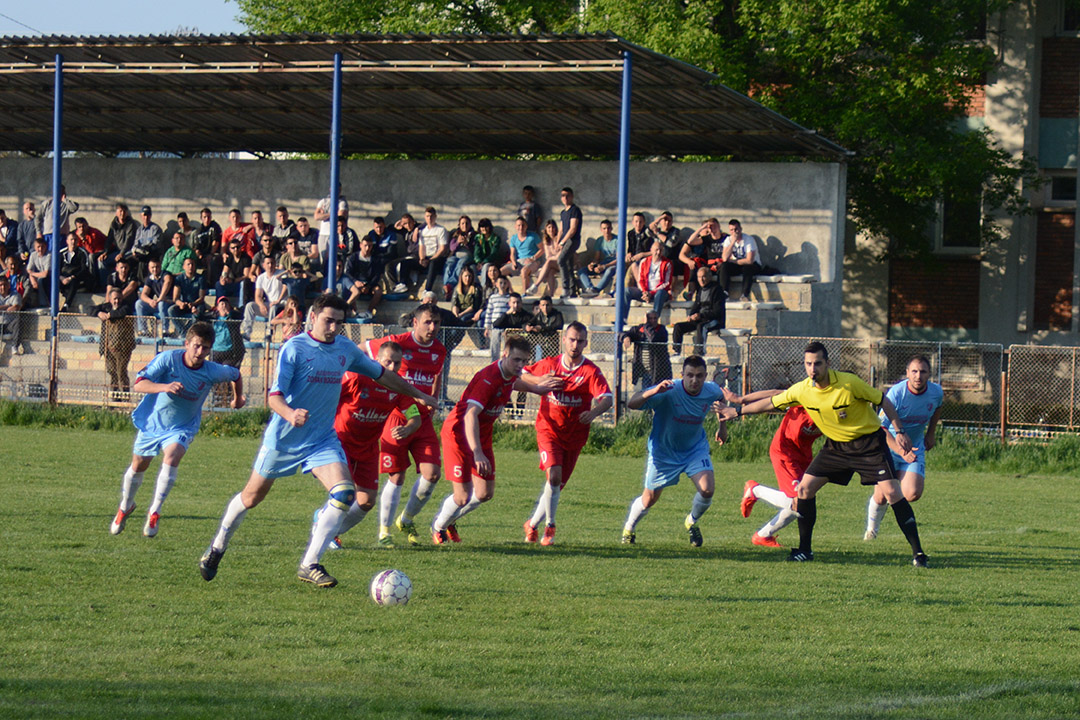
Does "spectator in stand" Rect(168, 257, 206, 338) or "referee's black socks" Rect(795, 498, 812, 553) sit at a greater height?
"spectator in stand" Rect(168, 257, 206, 338)

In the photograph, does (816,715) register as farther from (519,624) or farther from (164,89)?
(164,89)

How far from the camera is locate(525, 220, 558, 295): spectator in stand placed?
25219mm

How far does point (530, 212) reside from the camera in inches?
1045

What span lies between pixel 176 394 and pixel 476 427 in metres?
2.64

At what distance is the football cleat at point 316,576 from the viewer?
9.00 metres

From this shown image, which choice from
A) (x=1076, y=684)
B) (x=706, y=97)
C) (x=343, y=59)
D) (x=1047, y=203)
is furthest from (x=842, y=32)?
(x=1076, y=684)

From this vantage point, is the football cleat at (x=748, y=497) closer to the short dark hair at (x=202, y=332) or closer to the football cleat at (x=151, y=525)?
the short dark hair at (x=202, y=332)

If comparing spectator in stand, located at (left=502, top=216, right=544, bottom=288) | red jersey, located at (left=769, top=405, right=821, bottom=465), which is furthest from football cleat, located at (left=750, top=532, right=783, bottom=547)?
spectator in stand, located at (left=502, top=216, right=544, bottom=288)

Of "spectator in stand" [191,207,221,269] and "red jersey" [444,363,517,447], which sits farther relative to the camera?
"spectator in stand" [191,207,221,269]

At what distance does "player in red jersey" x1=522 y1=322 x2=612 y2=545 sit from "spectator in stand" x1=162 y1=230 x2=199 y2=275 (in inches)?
651

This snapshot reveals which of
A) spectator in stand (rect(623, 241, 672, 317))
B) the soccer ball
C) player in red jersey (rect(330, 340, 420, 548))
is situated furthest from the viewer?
spectator in stand (rect(623, 241, 672, 317))

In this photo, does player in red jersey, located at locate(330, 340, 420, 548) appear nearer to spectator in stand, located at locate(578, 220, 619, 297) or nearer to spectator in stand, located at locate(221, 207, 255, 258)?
spectator in stand, located at locate(578, 220, 619, 297)

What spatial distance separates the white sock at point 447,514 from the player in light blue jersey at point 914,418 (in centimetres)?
396

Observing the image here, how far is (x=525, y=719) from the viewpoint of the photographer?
600 centimetres
